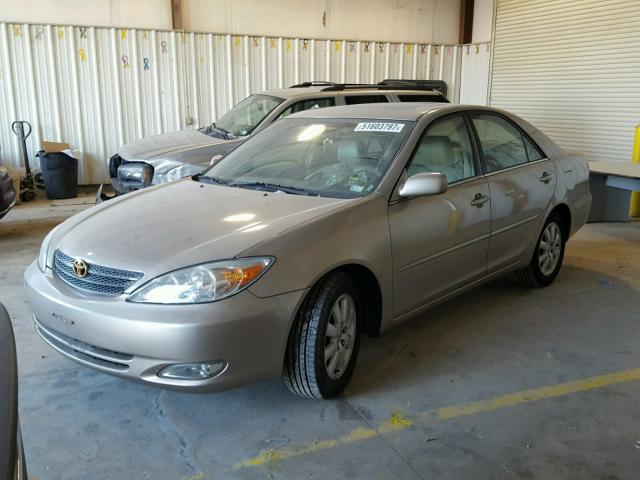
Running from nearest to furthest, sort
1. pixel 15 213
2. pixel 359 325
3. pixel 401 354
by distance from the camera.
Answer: pixel 359 325, pixel 401 354, pixel 15 213

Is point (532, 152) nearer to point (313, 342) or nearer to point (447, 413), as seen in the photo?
point (447, 413)

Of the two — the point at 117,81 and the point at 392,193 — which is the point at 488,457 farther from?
the point at 117,81

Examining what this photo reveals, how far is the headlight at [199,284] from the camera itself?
2.54m

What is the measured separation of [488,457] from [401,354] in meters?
1.08

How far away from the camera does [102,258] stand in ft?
8.96

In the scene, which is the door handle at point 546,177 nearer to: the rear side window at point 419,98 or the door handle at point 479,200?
the door handle at point 479,200

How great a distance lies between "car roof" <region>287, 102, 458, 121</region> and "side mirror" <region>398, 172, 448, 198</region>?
57cm

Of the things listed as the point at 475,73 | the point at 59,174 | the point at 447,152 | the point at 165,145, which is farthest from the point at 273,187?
the point at 475,73

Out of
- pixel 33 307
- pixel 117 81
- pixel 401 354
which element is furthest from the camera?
pixel 117 81

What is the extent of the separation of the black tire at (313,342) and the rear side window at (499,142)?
1.68 metres

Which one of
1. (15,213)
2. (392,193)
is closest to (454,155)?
(392,193)

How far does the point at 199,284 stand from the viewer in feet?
8.38

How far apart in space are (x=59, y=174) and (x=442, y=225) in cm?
731

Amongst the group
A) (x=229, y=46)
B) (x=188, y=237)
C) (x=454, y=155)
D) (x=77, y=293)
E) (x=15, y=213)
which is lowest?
(x=15, y=213)
